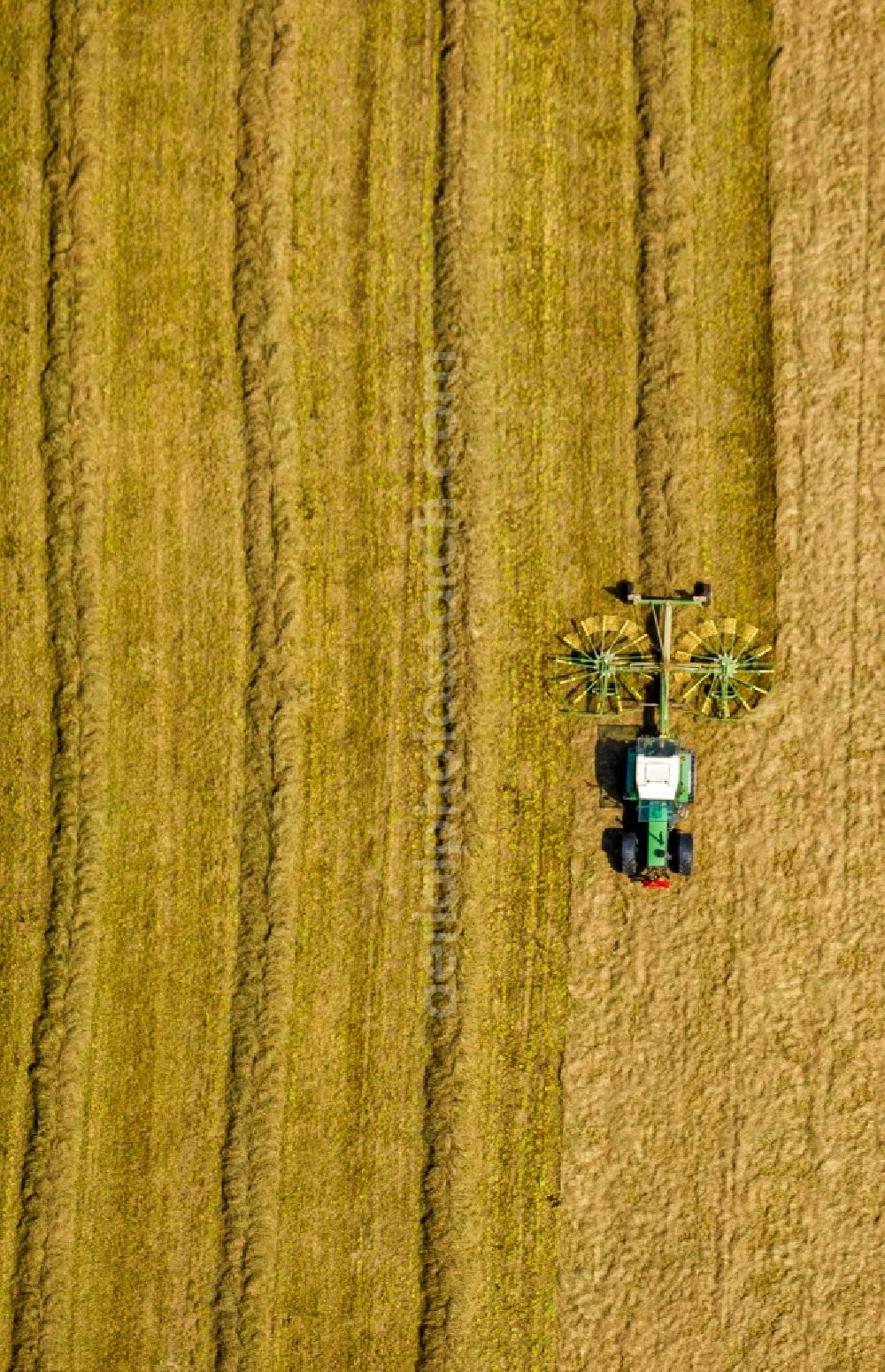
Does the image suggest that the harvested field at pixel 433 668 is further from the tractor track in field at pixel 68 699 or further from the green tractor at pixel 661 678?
the green tractor at pixel 661 678

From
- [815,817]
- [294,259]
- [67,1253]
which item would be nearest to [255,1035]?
[67,1253]

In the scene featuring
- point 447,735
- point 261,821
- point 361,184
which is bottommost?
point 261,821

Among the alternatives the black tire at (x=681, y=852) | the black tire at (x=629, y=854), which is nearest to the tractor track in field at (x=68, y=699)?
the black tire at (x=629, y=854)

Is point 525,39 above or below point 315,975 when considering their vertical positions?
above

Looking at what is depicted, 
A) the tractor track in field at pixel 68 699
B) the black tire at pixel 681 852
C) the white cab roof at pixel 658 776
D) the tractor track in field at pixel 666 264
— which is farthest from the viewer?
the tractor track in field at pixel 68 699

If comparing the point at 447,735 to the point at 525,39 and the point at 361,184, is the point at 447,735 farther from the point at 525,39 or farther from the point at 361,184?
the point at 525,39

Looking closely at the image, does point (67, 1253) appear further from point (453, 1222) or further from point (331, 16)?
point (331, 16)

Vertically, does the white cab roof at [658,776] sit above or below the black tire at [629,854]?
above
